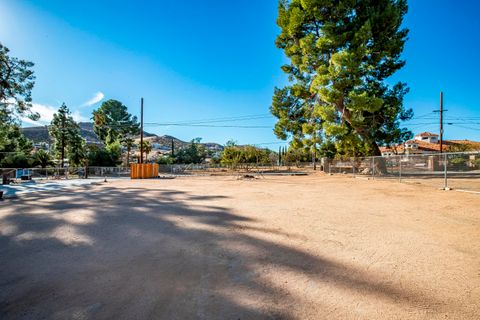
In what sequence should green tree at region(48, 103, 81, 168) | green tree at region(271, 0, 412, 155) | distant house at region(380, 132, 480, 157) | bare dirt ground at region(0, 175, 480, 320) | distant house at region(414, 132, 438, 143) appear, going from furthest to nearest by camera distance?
distant house at region(414, 132, 438, 143) < distant house at region(380, 132, 480, 157) < green tree at region(48, 103, 81, 168) < green tree at region(271, 0, 412, 155) < bare dirt ground at region(0, 175, 480, 320)

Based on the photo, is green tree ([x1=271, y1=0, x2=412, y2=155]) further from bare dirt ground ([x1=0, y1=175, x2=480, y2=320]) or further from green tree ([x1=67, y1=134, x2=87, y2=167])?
green tree ([x1=67, y1=134, x2=87, y2=167])

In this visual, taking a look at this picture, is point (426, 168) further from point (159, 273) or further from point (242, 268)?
point (159, 273)

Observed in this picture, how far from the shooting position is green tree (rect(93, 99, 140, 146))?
53281mm

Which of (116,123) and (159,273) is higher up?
(116,123)

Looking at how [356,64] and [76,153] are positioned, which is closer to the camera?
[356,64]

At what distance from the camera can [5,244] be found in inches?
157

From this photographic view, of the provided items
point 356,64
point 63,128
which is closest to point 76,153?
point 63,128

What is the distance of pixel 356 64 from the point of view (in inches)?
728

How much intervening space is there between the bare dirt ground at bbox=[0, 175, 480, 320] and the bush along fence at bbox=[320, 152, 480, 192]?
9.01 m

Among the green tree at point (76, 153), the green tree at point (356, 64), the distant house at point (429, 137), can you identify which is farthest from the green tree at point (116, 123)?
the distant house at point (429, 137)

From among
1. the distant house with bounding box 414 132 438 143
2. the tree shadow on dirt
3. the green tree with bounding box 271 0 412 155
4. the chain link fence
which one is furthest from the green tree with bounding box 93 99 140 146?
the distant house with bounding box 414 132 438 143

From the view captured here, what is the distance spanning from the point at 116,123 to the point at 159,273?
61.1m

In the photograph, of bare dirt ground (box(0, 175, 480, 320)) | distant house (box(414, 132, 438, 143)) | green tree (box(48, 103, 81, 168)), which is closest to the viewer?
bare dirt ground (box(0, 175, 480, 320))

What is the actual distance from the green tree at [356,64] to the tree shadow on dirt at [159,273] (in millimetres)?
18327
